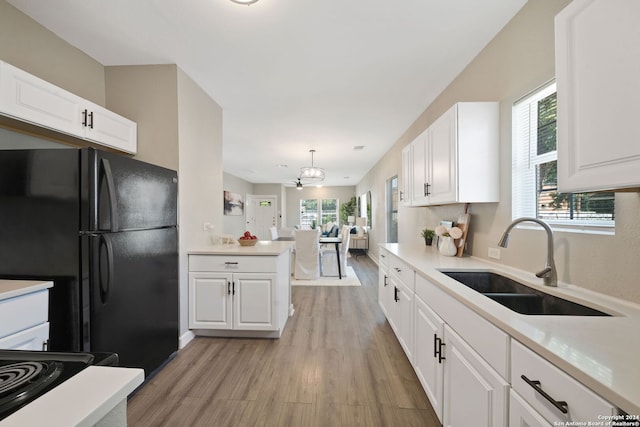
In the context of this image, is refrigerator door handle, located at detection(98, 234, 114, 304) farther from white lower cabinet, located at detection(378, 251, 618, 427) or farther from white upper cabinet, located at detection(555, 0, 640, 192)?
white upper cabinet, located at detection(555, 0, 640, 192)

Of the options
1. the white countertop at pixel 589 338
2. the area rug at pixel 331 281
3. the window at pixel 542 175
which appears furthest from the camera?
the area rug at pixel 331 281

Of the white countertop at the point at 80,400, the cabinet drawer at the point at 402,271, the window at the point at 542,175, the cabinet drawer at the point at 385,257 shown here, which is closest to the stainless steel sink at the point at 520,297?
the cabinet drawer at the point at 402,271

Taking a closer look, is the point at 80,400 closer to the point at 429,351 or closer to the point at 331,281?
the point at 429,351

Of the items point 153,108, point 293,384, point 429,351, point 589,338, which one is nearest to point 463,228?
point 429,351

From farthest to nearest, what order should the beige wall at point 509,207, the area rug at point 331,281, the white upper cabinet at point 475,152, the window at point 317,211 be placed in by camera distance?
the window at point 317,211
the area rug at point 331,281
the white upper cabinet at point 475,152
the beige wall at point 509,207

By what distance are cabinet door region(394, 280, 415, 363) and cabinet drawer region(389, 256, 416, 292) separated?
45mm

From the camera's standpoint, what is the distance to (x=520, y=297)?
1.37 m

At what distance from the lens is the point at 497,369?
37.7 inches

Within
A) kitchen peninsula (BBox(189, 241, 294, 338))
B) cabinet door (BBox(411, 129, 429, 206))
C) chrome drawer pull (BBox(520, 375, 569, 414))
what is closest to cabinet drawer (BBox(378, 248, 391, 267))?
cabinet door (BBox(411, 129, 429, 206))

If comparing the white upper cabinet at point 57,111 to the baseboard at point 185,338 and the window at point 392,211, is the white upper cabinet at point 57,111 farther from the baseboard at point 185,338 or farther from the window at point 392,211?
the window at point 392,211

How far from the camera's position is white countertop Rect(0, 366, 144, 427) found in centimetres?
41

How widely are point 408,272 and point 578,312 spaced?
102cm

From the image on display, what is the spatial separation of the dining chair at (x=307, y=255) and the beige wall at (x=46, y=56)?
10.8 feet

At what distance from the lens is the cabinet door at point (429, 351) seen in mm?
1462
